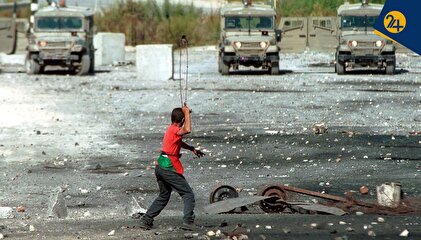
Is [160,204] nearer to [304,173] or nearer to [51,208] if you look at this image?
[51,208]

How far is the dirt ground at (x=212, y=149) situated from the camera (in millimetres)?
10789

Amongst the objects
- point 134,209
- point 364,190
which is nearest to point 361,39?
point 364,190

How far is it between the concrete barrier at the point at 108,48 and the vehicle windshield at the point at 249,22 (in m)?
12.7

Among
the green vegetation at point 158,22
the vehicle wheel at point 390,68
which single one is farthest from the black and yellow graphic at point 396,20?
the green vegetation at point 158,22

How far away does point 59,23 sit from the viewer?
38.7 metres

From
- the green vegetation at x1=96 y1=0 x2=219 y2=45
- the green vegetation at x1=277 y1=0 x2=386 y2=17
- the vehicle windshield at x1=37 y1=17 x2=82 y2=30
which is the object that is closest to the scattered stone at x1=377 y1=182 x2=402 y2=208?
the vehicle windshield at x1=37 y1=17 x2=82 y2=30

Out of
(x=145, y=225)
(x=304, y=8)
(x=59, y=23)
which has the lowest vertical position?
(x=145, y=225)

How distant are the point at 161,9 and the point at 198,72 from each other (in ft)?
70.7

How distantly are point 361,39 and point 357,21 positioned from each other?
71 centimetres

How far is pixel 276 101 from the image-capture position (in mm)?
27406

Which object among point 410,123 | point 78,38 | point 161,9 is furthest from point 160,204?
point 161,9

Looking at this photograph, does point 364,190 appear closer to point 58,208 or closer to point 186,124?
point 186,124

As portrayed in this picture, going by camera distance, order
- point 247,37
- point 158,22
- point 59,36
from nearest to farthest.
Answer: point 247,37 < point 59,36 < point 158,22

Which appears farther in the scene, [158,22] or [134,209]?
[158,22]
